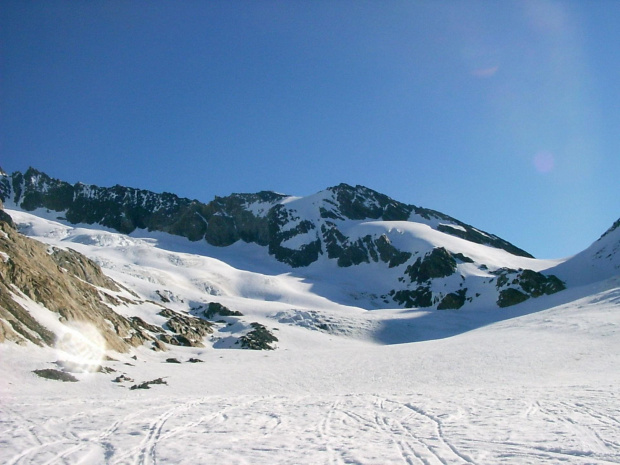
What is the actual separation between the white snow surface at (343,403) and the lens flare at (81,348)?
1.17 metres

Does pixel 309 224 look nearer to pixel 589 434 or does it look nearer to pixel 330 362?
pixel 330 362

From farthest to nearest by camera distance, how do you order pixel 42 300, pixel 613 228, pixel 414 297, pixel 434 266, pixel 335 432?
pixel 613 228 < pixel 434 266 < pixel 414 297 < pixel 42 300 < pixel 335 432

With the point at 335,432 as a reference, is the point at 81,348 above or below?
above

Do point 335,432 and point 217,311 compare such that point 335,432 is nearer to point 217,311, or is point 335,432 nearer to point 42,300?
point 42,300

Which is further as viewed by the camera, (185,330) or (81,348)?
(185,330)

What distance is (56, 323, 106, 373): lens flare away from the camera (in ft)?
96.9

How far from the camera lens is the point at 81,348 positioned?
109 ft

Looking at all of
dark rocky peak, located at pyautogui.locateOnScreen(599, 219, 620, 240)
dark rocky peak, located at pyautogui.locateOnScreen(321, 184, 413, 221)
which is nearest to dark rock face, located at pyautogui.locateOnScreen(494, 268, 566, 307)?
dark rocky peak, located at pyautogui.locateOnScreen(599, 219, 620, 240)

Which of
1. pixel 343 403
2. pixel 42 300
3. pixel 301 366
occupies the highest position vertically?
pixel 42 300

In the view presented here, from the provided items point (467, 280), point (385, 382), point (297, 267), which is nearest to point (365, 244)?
point (297, 267)

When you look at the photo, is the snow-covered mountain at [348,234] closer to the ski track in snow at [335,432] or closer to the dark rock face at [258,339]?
the dark rock face at [258,339]

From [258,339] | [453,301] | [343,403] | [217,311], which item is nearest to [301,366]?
[343,403]

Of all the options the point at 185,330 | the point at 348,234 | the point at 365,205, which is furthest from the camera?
the point at 365,205

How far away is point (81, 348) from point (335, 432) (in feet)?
91.9
